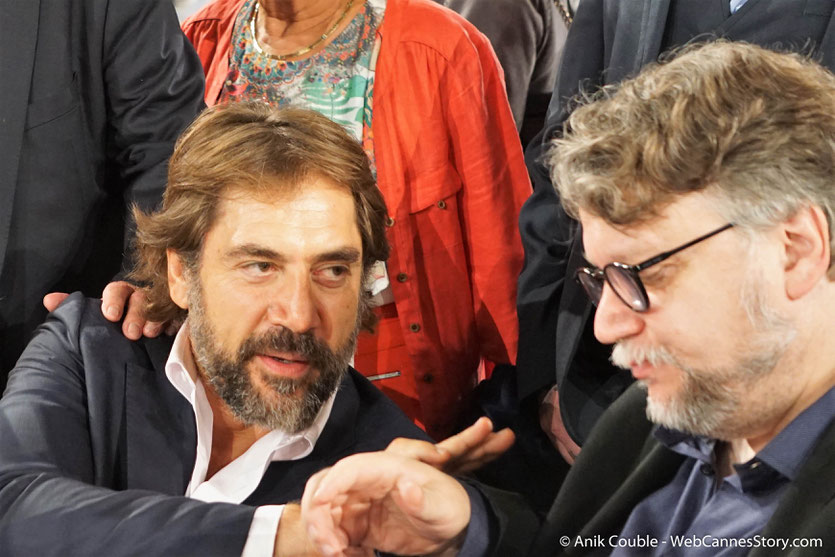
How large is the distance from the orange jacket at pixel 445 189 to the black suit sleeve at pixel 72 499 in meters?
0.87

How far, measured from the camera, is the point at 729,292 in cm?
159

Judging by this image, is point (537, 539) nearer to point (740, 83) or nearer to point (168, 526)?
point (168, 526)

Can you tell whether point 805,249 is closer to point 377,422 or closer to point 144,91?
point 377,422

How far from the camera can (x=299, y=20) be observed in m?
2.86

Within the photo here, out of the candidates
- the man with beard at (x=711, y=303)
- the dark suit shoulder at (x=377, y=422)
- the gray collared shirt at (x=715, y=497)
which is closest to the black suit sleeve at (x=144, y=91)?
the dark suit shoulder at (x=377, y=422)

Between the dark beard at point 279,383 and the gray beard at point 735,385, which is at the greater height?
the gray beard at point 735,385

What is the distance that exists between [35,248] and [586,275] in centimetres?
129

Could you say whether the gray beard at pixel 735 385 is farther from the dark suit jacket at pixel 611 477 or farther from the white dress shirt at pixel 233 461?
the white dress shirt at pixel 233 461

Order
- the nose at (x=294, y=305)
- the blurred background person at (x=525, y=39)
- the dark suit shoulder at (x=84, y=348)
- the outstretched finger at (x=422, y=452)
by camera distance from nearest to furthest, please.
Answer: the outstretched finger at (x=422, y=452), the nose at (x=294, y=305), the dark suit shoulder at (x=84, y=348), the blurred background person at (x=525, y=39)

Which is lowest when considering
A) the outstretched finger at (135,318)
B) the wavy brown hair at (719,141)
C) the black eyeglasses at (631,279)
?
the outstretched finger at (135,318)

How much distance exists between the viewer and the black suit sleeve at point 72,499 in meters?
1.87

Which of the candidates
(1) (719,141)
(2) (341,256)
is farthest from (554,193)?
(1) (719,141)

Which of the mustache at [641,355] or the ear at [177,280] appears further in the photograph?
the ear at [177,280]

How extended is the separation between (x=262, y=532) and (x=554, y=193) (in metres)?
1.05
